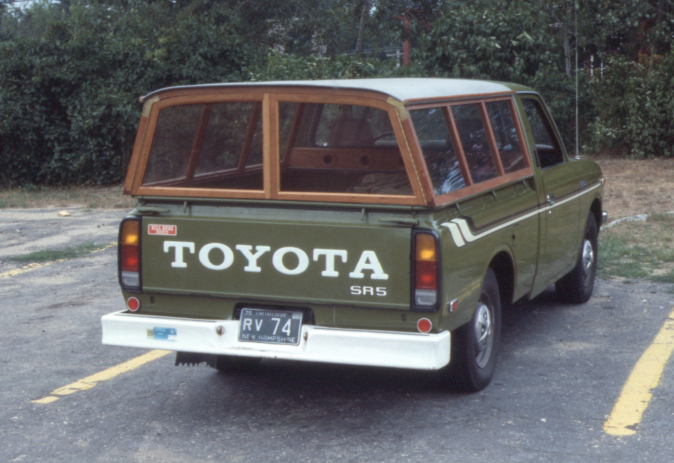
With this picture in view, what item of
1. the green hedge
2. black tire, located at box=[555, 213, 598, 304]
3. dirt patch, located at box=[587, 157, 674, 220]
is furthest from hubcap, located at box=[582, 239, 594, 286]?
the green hedge

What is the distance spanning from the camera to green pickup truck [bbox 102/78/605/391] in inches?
162

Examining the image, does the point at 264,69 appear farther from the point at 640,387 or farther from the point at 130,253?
the point at 640,387

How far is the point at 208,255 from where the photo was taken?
14.4ft

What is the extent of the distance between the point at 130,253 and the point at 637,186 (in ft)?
34.7

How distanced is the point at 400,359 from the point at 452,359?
0.67m

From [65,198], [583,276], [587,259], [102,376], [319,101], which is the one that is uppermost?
[319,101]

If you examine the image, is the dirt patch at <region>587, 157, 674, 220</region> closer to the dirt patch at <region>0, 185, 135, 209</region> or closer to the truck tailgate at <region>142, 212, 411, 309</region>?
the truck tailgate at <region>142, 212, 411, 309</region>

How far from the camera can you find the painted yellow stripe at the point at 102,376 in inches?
194

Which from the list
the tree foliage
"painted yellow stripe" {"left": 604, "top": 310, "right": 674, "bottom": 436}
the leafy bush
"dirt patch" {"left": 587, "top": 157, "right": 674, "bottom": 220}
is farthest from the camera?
the leafy bush

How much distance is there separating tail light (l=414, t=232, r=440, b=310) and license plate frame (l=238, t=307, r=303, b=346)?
63 cm

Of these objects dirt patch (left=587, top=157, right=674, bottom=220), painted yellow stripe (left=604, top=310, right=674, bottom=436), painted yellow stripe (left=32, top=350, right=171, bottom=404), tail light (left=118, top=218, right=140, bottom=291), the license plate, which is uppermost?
tail light (left=118, top=218, right=140, bottom=291)

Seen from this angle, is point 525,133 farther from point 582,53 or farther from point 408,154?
point 582,53

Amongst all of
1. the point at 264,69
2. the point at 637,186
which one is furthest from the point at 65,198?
the point at 637,186

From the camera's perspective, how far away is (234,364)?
5246 millimetres
